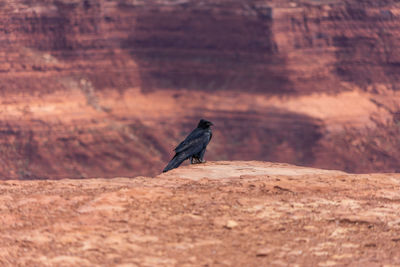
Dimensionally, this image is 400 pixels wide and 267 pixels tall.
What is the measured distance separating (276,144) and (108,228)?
4704 cm

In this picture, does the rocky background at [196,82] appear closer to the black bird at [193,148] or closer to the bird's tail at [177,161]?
the black bird at [193,148]

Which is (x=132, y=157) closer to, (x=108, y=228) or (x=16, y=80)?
(x=16, y=80)

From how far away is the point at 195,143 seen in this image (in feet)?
A: 50.9

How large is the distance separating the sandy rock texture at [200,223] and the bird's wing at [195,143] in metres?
4.28

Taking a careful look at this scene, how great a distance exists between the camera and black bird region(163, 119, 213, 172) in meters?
15.0

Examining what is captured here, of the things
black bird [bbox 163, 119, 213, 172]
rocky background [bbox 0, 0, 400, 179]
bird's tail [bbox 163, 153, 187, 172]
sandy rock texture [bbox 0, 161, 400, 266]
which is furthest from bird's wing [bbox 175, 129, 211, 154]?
rocky background [bbox 0, 0, 400, 179]

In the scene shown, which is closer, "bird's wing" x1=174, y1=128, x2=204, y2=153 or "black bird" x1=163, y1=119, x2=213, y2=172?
"black bird" x1=163, y1=119, x2=213, y2=172

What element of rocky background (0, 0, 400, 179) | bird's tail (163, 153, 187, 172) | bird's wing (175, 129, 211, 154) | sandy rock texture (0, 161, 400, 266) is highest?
sandy rock texture (0, 161, 400, 266)

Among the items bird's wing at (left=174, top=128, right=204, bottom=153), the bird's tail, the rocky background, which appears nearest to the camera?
the bird's tail

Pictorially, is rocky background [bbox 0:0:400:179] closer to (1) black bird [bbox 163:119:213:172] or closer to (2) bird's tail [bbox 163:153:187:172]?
(1) black bird [bbox 163:119:213:172]

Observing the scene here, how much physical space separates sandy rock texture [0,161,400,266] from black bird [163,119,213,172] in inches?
158

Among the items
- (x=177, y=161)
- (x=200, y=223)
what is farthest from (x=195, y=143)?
(x=200, y=223)

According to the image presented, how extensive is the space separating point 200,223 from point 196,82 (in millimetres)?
51652

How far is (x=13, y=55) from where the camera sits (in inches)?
2249
